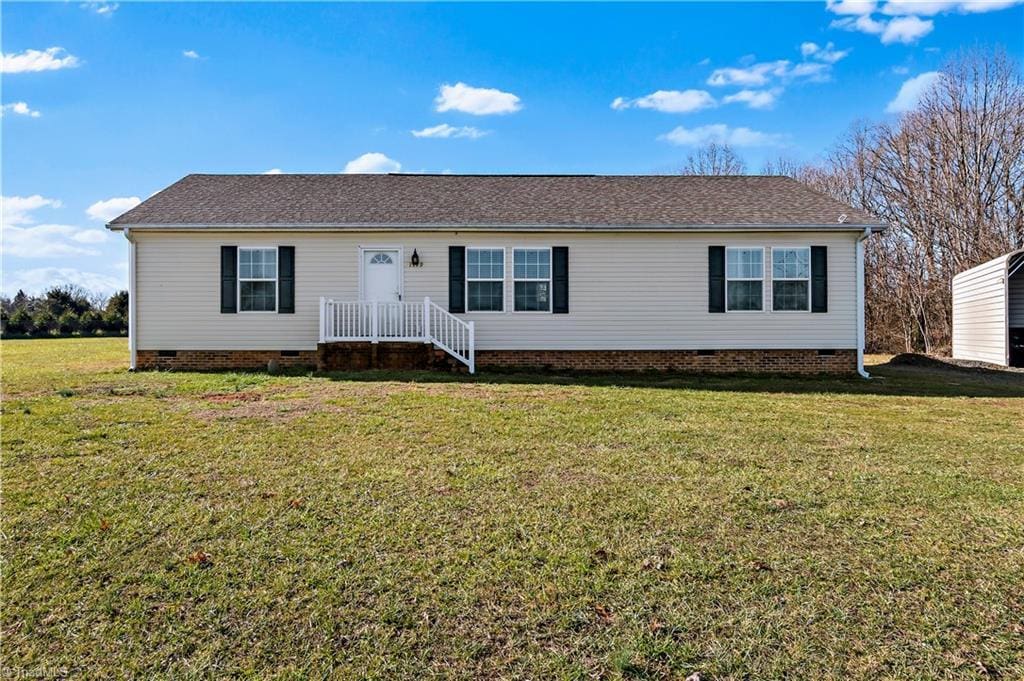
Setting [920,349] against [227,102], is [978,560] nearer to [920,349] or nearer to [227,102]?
[227,102]

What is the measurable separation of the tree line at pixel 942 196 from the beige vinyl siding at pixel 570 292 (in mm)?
12054

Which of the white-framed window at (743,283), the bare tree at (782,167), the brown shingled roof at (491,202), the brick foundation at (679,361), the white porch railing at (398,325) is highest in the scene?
the bare tree at (782,167)

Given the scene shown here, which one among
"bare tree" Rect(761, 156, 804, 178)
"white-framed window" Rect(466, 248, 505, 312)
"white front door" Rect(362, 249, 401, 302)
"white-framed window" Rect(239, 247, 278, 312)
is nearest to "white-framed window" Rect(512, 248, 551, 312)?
"white-framed window" Rect(466, 248, 505, 312)

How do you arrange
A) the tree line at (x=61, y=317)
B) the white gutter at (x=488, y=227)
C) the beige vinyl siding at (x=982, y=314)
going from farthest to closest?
the tree line at (x=61, y=317)
the beige vinyl siding at (x=982, y=314)
the white gutter at (x=488, y=227)

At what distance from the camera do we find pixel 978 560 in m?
3.29

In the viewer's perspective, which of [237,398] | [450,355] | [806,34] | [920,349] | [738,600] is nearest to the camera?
[738,600]

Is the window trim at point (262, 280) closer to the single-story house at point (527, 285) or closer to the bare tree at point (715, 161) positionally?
the single-story house at point (527, 285)

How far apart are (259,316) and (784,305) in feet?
36.8

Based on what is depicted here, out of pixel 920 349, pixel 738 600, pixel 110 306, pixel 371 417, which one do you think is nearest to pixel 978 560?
pixel 738 600

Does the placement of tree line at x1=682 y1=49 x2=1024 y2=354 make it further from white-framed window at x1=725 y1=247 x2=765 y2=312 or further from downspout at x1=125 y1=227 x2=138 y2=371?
downspout at x1=125 y1=227 x2=138 y2=371

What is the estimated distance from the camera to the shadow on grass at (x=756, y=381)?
9805 millimetres

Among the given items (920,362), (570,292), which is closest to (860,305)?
(920,362)

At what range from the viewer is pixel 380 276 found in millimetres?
12406

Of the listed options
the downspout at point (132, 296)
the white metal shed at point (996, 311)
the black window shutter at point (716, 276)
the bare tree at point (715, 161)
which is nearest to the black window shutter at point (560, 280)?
the black window shutter at point (716, 276)
